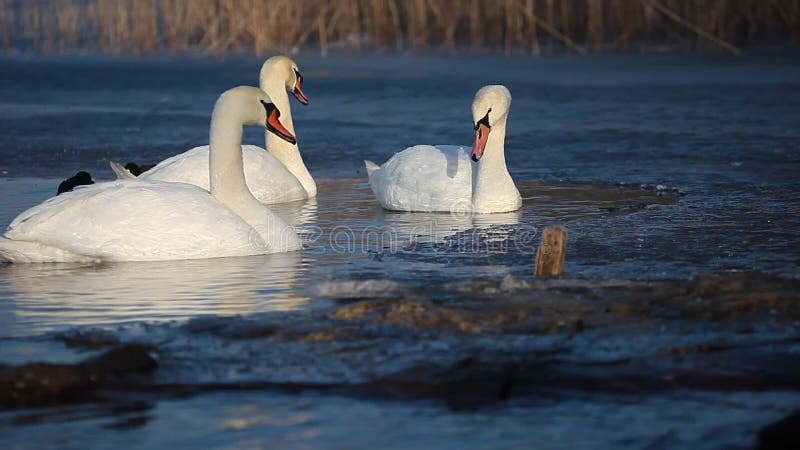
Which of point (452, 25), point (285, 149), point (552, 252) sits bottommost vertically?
point (552, 252)

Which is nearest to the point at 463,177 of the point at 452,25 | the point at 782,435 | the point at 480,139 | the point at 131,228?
the point at 480,139

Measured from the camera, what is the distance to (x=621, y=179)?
1037 cm

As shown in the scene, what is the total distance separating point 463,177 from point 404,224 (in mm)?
844

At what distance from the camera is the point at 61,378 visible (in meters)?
4.60

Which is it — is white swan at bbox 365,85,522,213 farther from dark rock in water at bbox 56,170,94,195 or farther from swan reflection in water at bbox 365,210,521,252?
dark rock in water at bbox 56,170,94,195

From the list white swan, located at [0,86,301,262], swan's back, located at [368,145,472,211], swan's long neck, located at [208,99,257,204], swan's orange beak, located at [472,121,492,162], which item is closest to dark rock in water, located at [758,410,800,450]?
white swan, located at [0,86,301,262]

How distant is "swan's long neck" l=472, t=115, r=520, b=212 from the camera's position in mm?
8992

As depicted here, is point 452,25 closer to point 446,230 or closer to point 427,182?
point 427,182

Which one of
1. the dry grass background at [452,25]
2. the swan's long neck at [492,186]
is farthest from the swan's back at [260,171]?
the dry grass background at [452,25]

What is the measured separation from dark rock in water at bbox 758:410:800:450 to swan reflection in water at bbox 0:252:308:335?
7.83 ft

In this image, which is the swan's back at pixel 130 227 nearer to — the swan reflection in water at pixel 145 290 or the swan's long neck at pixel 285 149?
the swan reflection in water at pixel 145 290

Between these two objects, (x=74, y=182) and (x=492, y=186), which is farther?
(x=492, y=186)

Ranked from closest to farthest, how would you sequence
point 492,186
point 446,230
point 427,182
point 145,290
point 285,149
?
point 145,290, point 446,230, point 492,186, point 427,182, point 285,149

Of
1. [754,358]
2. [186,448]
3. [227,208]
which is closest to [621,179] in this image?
[227,208]
